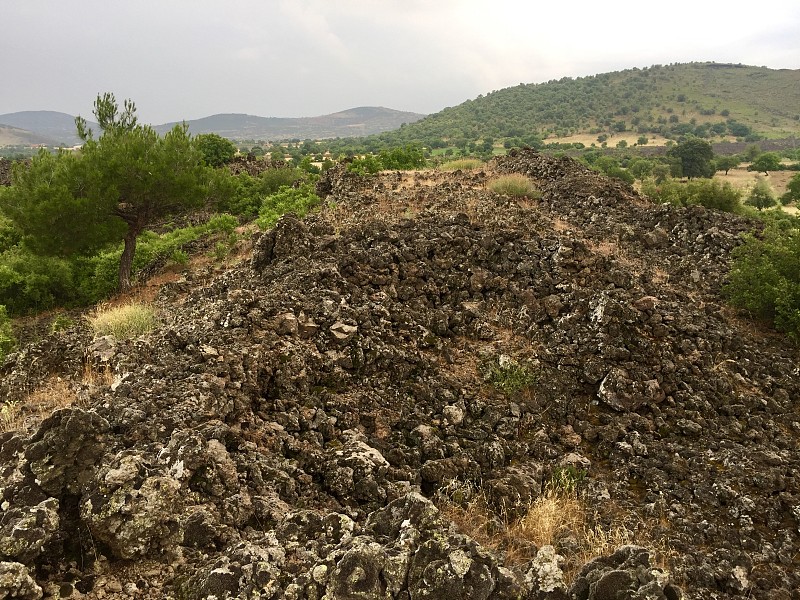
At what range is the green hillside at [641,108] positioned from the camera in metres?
90.2

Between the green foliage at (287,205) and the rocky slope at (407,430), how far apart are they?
15.8 feet

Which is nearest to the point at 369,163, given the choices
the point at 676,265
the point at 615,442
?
the point at 676,265

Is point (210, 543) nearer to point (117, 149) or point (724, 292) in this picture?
point (724, 292)

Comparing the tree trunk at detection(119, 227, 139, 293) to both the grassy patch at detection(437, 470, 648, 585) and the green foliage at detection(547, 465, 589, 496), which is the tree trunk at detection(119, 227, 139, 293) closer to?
the grassy patch at detection(437, 470, 648, 585)

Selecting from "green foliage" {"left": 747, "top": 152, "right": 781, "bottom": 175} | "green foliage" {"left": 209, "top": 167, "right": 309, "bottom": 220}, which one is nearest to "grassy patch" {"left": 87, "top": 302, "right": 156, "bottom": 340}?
"green foliage" {"left": 209, "top": 167, "right": 309, "bottom": 220}

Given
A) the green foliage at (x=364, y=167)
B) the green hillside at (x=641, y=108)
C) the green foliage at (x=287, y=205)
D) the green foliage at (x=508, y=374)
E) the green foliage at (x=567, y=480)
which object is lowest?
the green foliage at (x=567, y=480)

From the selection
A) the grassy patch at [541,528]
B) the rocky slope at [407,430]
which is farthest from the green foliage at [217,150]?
the grassy patch at [541,528]

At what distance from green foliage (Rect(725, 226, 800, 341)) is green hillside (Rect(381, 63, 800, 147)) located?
75.6 metres

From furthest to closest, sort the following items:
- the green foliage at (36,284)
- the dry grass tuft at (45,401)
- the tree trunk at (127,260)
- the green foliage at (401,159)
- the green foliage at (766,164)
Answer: the green foliage at (766,164), the green foliage at (401,159), the tree trunk at (127,260), the green foliage at (36,284), the dry grass tuft at (45,401)

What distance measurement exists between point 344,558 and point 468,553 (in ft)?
2.37

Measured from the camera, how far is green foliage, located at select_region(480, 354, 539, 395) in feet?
22.1

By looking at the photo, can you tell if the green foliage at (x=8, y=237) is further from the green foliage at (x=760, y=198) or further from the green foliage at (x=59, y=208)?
the green foliage at (x=760, y=198)

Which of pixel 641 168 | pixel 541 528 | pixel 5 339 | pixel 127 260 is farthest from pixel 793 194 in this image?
pixel 5 339

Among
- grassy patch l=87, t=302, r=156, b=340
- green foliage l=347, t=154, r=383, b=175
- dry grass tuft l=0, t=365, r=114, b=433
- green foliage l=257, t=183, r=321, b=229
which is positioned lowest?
dry grass tuft l=0, t=365, r=114, b=433
